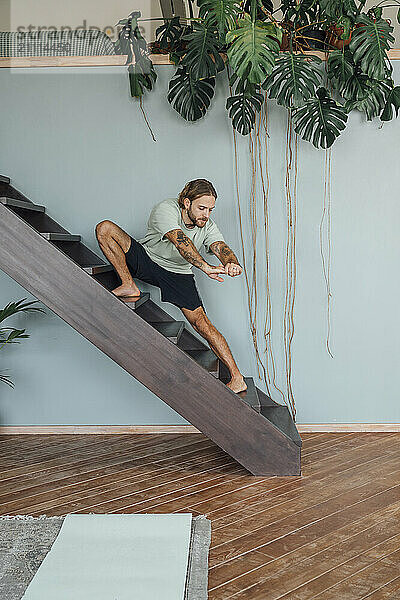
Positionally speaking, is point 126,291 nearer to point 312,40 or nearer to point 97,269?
point 97,269

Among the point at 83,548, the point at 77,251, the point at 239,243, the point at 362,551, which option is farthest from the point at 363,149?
the point at 83,548

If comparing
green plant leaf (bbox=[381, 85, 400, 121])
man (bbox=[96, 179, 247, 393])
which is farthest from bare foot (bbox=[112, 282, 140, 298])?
green plant leaf (bbox=[381, 85, 400, 121])

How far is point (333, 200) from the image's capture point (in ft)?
14.1

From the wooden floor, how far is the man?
63 cm

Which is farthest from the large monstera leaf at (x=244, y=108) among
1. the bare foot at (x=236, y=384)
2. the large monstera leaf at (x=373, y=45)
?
the bare foot at (x=236, y=384)

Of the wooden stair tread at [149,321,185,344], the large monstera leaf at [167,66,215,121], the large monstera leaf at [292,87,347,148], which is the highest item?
the large monstera leaf at [167,66,215,121]

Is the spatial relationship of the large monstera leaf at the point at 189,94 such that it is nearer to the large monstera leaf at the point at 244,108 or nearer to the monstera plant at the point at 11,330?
the large monstera leaf at the point at 244,108

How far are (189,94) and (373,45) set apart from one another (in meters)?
1.09

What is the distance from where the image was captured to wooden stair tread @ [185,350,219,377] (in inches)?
140

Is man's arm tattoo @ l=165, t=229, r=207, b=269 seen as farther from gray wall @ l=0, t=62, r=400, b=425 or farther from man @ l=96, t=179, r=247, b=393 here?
gray wall @ l=0, t=62, r=400, b=425

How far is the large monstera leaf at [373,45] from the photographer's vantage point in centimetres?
372

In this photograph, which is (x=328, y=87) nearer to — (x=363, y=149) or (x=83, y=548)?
(x=363, y=149)

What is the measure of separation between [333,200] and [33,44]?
223 cm

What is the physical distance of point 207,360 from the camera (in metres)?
3.80
